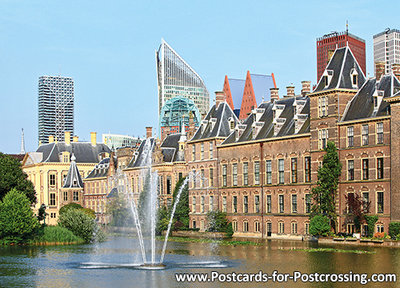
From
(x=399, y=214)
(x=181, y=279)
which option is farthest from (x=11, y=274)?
(x=399, y=214)

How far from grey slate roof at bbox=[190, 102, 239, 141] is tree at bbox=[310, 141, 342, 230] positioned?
21.5 metres

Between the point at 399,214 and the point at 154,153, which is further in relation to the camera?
the point at 154,153

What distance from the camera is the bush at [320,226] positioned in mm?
67188

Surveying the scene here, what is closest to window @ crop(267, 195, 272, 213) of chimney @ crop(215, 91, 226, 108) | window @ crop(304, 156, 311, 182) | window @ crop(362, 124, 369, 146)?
window @ crop(304, 156, 311, 182)

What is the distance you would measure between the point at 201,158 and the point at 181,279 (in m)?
51.4

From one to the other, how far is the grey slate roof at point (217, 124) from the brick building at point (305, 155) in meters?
0.39

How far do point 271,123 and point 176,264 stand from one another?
115 ft

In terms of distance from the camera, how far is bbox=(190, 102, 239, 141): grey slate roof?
88062mm

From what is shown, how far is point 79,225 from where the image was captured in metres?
73.1

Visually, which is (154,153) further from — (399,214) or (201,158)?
(399,214)

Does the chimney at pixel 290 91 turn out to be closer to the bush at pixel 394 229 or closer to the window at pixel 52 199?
the bush at pixel 394 229

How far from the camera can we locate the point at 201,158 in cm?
9019

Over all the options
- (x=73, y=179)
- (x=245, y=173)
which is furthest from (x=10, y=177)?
(x=73, y=179)

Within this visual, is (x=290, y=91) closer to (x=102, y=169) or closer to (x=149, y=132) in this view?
(x=149, y=132)
